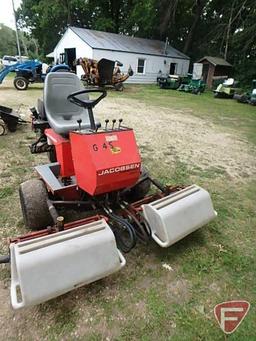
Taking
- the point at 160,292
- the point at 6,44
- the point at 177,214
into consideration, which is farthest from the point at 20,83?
the point at 6,44

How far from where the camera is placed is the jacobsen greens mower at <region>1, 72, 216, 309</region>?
1.46 meters

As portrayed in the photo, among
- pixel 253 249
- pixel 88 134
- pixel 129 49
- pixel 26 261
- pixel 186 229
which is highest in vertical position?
pixel 129 49

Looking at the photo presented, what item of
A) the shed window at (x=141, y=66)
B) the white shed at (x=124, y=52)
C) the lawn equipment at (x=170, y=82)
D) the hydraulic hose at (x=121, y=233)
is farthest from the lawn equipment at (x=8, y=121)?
the shed window at (x=141, y=66)

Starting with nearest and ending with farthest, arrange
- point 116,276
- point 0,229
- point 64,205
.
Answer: point 116,276, point 64,205, point 0,229

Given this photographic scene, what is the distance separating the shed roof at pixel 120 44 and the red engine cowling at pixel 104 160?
529 inches

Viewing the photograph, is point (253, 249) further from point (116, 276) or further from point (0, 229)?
point (0, 229)

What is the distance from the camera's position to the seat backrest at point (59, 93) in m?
2.76

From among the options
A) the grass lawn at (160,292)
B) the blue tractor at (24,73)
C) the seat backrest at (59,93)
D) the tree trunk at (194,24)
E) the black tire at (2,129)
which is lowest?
the grass lawn at (160,292)

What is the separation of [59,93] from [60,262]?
76.4 inches

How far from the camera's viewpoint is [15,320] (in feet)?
5.00

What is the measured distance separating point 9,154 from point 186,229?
2940 millimetres

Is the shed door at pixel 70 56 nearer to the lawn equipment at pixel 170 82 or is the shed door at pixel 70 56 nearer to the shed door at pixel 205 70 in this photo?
the lawn equipment at pixel 170 82

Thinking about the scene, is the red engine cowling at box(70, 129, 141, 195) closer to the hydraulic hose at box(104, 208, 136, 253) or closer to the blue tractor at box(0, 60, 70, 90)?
the hydraulic hose at box(104, 208, 136, 253)


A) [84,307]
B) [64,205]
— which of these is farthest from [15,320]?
[64,205]
